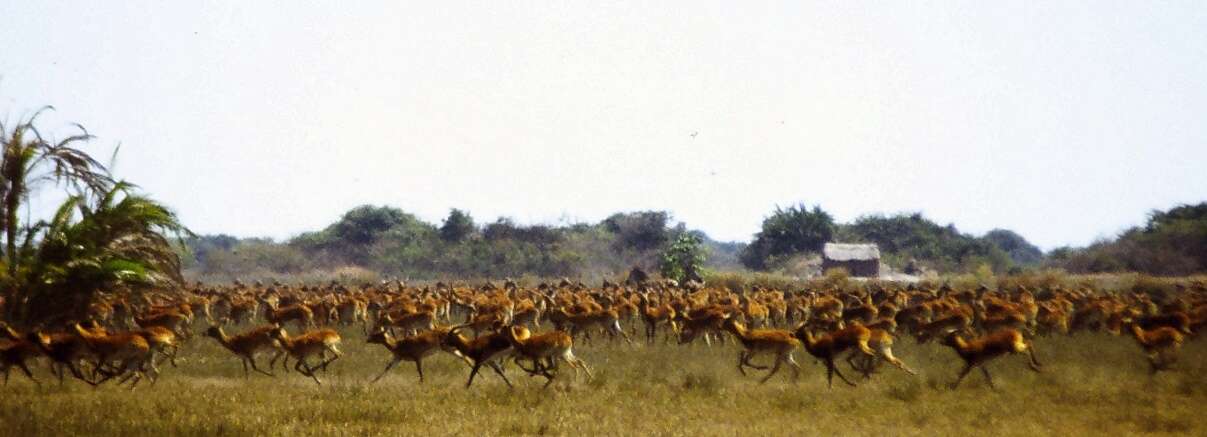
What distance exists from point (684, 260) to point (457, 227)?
37.4 metres

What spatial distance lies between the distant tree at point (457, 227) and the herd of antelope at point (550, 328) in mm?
50083

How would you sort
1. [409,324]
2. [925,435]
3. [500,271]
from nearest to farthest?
[925,435]
[409,324]
[500,271]

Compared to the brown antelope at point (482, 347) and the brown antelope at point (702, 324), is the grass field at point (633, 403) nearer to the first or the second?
the brown antelope at point (482, 347)

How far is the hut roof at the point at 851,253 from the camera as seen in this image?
6794cm

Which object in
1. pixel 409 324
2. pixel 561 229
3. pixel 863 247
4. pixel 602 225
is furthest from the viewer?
pixel 602 225

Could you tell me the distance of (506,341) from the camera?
664 inches

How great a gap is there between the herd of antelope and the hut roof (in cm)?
2662

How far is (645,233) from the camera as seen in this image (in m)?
93.6

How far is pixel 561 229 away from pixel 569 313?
219ft

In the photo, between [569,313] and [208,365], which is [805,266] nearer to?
[569,313]

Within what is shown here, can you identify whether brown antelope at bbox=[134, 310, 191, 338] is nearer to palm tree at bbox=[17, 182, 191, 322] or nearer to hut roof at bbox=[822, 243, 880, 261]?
palm tree at bbox=[17, 182, 191, 322]

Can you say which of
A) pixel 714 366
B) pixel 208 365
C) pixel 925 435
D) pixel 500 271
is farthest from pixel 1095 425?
pixel 500 271

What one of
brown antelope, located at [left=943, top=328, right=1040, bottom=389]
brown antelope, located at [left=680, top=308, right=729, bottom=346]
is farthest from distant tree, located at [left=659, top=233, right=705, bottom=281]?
brown antelope, located at [left=943, top=328, right=1040, bottom=389]

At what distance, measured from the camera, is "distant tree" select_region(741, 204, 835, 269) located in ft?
292
